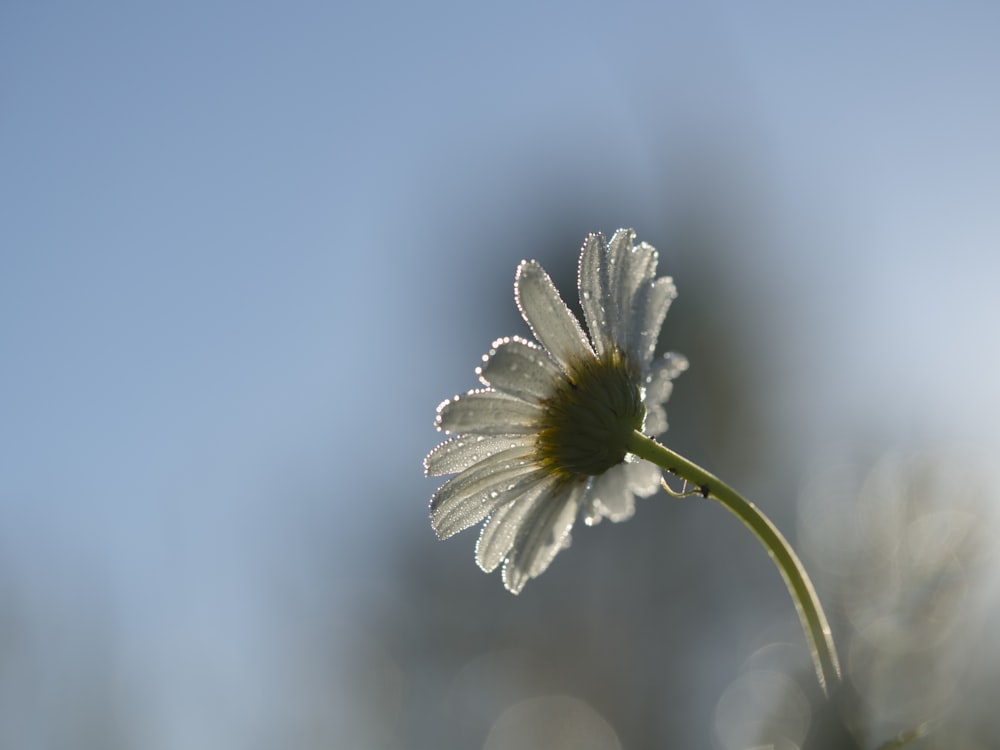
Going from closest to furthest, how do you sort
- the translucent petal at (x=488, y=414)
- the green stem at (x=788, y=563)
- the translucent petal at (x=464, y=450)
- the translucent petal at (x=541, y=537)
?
the green stem at (x=788, y=563)
the translucent petal at (x=541, y=537)
the translucent petal at (x=488, y=414)
the translucent petal at (x=464, y=450)

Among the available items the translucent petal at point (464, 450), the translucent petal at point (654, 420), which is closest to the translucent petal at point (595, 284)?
the translucent petal at point (654, 420)

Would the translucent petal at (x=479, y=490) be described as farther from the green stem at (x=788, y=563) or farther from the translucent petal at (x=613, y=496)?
the green stem at (x=788, y=563)

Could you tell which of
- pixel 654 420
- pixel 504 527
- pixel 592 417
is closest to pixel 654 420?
pixel 654 420

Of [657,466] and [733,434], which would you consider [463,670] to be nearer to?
[733,434]

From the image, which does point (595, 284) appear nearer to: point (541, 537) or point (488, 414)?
point (488, 414)

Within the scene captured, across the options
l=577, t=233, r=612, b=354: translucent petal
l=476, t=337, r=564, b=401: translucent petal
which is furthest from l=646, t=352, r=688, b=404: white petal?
l=476, t=337, r=564, b=401: translucent petal

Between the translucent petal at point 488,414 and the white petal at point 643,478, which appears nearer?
the white petal at point 643,478

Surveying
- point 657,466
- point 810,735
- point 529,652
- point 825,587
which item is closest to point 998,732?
point 810,735
